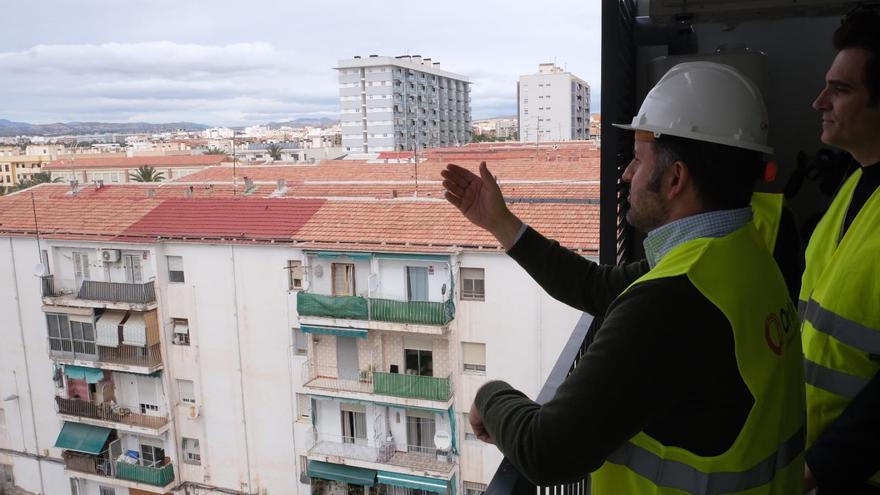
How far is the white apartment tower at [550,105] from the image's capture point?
18.1m

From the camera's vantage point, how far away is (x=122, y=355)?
31.9ft

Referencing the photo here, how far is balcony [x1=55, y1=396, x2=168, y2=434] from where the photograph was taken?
32.0ft

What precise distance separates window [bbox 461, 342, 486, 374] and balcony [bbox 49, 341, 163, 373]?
14.1 feet

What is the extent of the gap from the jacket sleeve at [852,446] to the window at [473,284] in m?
6.92

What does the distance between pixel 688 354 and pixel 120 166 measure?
603 inches

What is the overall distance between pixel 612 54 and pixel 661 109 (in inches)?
28.2

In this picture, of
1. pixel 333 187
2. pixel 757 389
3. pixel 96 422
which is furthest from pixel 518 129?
pixel 757 389

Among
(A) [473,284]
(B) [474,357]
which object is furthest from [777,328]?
(B) [474,357]

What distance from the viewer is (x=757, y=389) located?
0.54m

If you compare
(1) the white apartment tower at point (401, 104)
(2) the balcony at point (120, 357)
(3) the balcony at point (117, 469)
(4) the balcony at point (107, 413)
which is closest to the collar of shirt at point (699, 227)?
(2) the balcony at point (120, 357)

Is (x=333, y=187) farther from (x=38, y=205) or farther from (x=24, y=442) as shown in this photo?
(x=24, y=442)

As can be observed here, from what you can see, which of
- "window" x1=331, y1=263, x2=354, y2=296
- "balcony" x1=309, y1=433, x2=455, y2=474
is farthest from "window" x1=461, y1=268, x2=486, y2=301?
"balcony" x1=309, y1=433, x2=455, y2=474

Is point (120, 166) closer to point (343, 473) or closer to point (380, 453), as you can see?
point (343, 473)

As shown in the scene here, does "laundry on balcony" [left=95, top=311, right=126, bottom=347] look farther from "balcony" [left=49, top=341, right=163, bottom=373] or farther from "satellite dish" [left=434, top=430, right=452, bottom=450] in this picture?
"satellite dish" [left=434, top=430, right=452, bottom=450]
